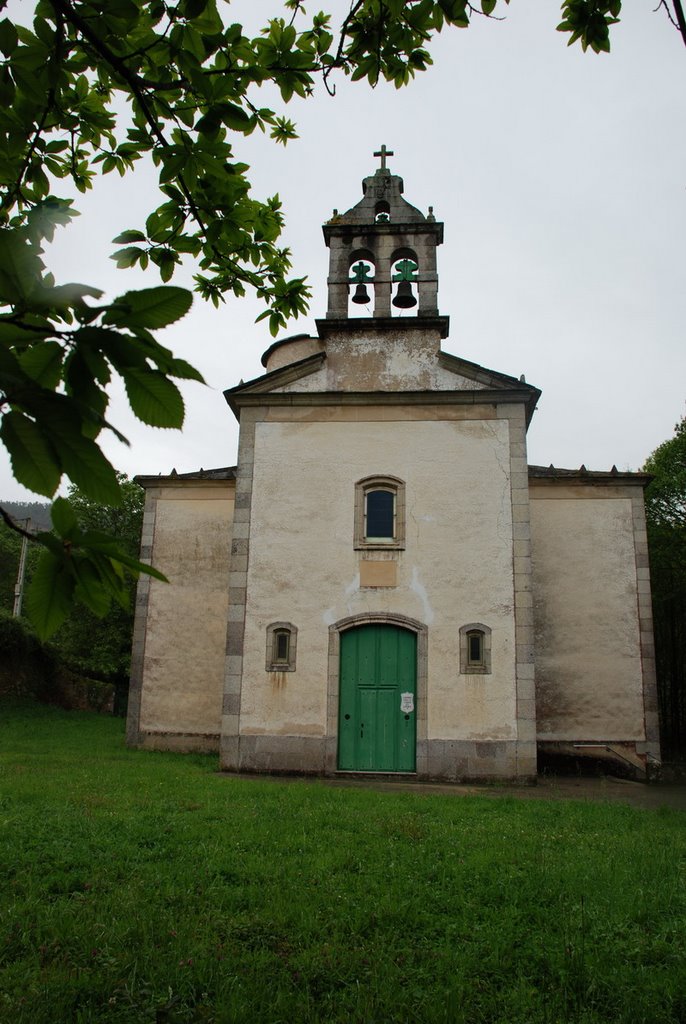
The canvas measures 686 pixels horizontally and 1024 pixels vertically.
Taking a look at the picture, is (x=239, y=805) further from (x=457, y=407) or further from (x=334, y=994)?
(x=457, y=407)

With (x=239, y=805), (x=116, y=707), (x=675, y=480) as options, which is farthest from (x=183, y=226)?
(x=116, y=707)

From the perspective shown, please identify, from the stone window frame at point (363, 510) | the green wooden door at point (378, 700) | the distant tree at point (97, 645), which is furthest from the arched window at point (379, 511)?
the distant tree at point (97, 645)

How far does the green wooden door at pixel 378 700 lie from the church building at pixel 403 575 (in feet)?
0.10

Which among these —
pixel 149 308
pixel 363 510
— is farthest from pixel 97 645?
pixel 149 308

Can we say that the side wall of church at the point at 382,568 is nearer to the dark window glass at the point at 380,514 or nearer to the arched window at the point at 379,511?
the arched window at the point at 379,511

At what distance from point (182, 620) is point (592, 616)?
26.9ft

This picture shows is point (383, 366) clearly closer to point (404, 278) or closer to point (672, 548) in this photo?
point (404, 278)

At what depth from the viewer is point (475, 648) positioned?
1216 centimetres

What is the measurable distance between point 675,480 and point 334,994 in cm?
2082

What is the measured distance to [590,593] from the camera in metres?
14.7

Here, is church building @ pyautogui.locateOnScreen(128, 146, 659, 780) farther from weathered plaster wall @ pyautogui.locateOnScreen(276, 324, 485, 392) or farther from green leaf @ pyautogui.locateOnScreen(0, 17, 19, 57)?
green leaf @ pyautogui.locateOnScreen(0, 17, 19, 57)

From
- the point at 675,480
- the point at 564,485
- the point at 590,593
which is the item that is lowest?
the point at 590,593

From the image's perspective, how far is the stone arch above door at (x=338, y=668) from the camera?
11.9m

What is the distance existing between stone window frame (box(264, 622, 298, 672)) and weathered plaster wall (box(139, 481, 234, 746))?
345cm
